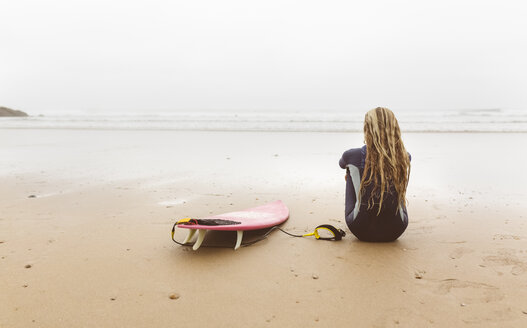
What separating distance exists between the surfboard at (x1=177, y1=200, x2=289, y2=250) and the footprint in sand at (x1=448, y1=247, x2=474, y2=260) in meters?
1.70

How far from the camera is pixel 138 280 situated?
8.79ft

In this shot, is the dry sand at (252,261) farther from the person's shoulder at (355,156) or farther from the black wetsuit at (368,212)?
the person's shoulder at (355,156)

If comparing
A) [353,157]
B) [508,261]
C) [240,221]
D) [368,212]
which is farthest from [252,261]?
[508,261]

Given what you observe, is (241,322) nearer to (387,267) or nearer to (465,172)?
(387,267)

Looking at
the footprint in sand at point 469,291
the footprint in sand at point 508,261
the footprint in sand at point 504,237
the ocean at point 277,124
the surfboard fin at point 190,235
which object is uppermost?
the surfboard fin at point 190,235

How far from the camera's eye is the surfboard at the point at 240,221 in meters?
3.18

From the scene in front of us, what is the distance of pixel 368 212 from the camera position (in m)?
3.35

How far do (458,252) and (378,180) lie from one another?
0.94 m

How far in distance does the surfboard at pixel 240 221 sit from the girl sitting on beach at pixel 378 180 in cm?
89

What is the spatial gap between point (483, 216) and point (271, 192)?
2.83 metres

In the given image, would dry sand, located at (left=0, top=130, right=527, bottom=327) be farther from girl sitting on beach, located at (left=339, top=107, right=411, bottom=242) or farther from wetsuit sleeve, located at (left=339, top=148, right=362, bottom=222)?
wetsuit sleeve, located at (left=339, top=148, right=362, bottom=222)

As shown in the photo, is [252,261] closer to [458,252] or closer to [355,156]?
[355,156]

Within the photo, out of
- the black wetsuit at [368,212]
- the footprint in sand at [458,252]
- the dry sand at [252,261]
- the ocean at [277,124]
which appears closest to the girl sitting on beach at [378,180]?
the black wetsuit at [368,212]

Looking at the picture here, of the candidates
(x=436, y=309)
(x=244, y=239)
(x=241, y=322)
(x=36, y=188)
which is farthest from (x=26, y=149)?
(x=436, y=309)
